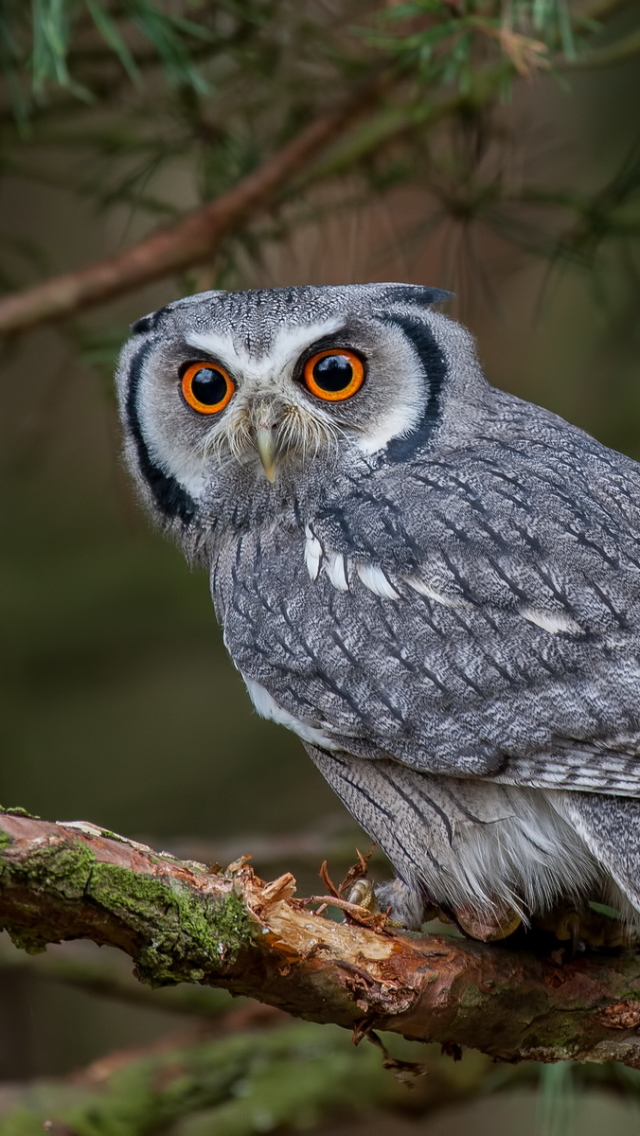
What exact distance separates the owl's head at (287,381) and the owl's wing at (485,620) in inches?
4.5

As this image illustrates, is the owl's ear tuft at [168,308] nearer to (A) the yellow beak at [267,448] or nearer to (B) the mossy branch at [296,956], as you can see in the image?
(A) the yellow beak at [267,448]

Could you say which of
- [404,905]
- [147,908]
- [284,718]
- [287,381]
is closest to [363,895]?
[404,905]

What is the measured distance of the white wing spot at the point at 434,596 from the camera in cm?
180

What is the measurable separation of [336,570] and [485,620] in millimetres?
267

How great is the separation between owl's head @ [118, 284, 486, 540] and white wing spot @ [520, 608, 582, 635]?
42cm

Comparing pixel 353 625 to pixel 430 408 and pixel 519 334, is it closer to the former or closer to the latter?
pixel 430 408

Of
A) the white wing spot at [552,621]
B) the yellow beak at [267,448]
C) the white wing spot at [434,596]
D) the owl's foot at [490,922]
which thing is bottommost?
the owl's foot at [490,922]

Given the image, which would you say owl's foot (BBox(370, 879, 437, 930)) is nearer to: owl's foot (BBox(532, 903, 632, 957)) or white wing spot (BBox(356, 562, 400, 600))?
owl's foot (BBox(532, 903, 632, 957))

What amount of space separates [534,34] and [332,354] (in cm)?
133

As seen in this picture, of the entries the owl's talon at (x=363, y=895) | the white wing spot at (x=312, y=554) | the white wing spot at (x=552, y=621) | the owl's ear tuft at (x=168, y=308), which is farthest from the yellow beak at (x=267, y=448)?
the owl's talon at (x=363, y=895)

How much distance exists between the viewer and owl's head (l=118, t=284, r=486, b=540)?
76.5 inches

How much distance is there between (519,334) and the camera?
4328 mm

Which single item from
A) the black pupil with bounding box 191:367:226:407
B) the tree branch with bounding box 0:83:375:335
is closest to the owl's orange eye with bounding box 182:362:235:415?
the black pupil with bounding box 191:367:226:407

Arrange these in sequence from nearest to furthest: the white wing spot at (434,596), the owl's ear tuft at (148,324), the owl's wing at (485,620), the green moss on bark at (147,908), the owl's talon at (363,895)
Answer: the green moss on bark at (147,908), the owl's wing at (485,620), the white wing spot at (434,596), the owl's talon at (363,895), the owl's ear tuft at (148,324)
